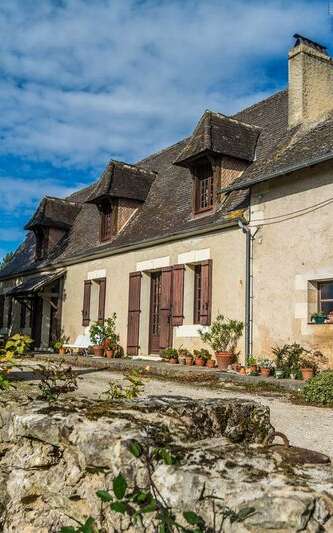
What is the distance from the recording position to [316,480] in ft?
6.15

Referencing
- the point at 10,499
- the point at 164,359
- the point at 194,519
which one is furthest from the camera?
the point at 164,359

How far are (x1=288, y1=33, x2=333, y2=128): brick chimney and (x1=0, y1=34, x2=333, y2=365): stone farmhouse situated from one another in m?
0.03

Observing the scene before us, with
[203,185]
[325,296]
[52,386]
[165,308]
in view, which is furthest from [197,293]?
[52,386]

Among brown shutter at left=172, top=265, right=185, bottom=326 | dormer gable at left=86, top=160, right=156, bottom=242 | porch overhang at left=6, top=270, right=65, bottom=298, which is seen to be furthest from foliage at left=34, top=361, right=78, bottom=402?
porch overhang at left=6, top=270, right=65, bottom=298

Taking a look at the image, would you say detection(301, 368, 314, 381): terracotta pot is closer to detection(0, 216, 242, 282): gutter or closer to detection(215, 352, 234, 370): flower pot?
detection(215, 352, 234, 370): flower pot

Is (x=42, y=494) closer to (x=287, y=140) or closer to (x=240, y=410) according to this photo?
(x=240, y=410)

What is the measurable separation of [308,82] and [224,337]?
6.66 metres

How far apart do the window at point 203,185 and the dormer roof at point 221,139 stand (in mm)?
353

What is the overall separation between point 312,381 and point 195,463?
247 inches

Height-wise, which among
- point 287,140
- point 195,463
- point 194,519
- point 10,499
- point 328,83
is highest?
point 328,83

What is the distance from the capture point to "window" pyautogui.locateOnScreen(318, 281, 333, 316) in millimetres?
10451

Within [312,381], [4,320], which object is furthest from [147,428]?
[4,320]

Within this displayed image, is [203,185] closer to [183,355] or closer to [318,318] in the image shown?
[183,355]

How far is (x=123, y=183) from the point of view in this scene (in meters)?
18.0
